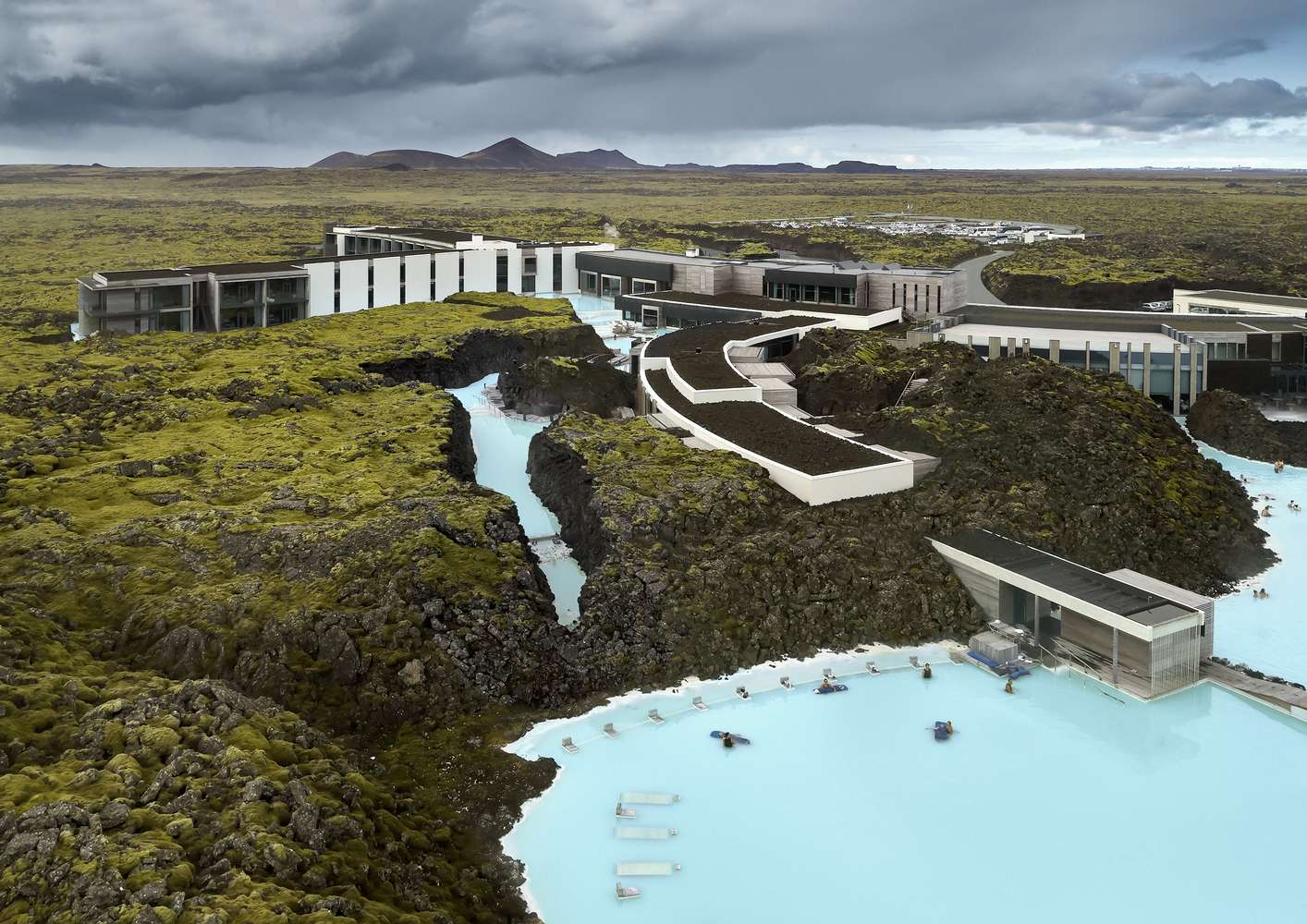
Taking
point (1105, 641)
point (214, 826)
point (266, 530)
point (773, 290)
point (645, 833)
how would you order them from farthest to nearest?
point (773, 290)
point (266, 530)
point (1105, 641)
point (645, 833)
point (214, 826)

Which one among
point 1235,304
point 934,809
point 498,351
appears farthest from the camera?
point 1235,304

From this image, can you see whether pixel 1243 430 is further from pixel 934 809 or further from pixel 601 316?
pixel 601 316

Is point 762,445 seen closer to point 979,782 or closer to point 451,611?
point 451,611

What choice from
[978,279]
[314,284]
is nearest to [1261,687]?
[314,284]

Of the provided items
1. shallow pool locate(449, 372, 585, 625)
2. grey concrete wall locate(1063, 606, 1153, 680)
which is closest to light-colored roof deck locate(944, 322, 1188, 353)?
shallow pool locate(449, 372, 585, 625)

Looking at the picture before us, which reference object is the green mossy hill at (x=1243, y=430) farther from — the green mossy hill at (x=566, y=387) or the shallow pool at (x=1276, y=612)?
the green mossy hill at (x=566, y=387)

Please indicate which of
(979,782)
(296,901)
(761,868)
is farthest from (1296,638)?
(296,901)
